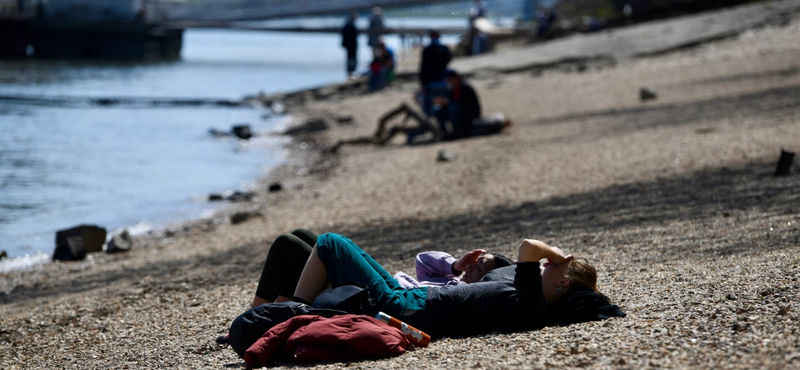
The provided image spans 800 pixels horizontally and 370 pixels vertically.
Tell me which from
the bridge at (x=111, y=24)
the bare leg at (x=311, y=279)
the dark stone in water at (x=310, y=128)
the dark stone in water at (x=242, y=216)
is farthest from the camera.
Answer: the bridge at (x=111, y=24)

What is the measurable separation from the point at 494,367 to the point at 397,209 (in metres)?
5.83

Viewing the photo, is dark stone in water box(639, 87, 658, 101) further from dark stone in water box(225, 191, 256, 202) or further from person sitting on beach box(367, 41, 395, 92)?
person sitting on beach box(367, 41, 395, 92)

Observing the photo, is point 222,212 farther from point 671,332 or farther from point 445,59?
point 671,332

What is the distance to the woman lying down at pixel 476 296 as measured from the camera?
15.4 ft

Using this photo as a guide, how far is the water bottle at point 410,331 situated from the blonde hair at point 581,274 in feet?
2.53

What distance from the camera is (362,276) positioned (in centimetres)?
477

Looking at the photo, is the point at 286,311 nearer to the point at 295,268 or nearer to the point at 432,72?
the point at 295,268

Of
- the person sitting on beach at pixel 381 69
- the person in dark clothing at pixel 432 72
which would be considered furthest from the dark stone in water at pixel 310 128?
the person sitting on beach at pixel 381 69

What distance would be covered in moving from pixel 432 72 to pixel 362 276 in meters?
11.4

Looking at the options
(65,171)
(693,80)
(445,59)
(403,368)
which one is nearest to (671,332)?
(403,368)

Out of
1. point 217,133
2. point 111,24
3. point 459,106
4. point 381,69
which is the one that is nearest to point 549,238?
point 459,106

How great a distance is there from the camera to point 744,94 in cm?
1611

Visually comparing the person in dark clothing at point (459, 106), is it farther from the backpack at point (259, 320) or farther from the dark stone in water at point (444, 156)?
the backpack at point (259, 320)

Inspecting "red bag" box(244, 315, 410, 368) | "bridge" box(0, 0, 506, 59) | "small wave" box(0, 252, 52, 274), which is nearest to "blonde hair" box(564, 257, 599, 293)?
"red bag" box(244, 315, 410, 368)
